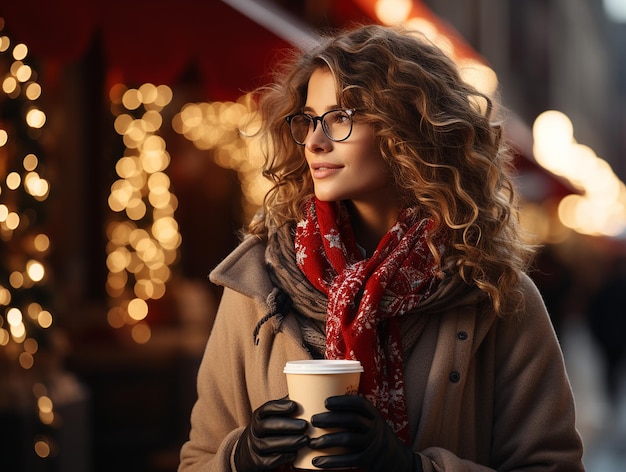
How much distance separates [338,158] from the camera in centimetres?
259

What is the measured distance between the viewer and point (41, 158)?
597 centimetres

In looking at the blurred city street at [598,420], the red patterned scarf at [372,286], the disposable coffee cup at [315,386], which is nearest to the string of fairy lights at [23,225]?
the red patterned scarf at [372,286]

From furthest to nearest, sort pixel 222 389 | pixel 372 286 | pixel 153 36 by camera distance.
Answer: pixel 153 36
pixel 222 389
pixel 372 286

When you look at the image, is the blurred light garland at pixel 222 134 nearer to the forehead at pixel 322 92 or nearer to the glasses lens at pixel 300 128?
the glasses lens at pixel 300 128

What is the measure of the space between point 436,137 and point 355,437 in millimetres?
899

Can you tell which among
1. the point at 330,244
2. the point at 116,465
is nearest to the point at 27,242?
the point at 116,465

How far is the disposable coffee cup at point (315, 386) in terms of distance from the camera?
218cm

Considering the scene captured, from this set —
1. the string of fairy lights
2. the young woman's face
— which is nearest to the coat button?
the young woman's face

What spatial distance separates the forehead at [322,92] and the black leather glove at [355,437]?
2.72 ft

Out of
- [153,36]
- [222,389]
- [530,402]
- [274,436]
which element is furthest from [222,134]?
[274,436]

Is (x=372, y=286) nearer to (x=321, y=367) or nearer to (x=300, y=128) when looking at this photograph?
(x=321, y=367)

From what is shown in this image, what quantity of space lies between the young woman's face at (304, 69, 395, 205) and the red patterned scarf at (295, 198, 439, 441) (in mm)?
133

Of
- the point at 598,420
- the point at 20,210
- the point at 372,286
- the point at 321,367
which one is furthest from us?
the point at 598,420

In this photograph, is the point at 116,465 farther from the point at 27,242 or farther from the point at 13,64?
the point at 13,64
